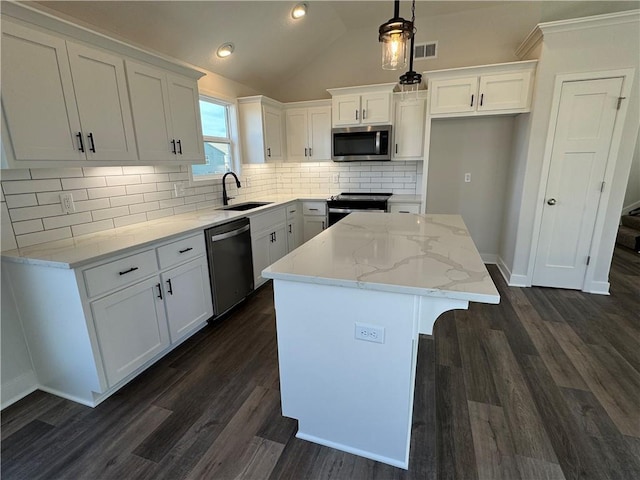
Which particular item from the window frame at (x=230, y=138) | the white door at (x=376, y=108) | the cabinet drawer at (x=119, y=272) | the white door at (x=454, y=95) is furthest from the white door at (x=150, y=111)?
the white door at (x=454, y=95)

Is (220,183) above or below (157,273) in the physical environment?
above

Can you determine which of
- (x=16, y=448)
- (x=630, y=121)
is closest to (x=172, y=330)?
(x=16, y=448)

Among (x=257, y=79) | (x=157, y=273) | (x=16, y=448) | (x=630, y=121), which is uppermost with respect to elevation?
(x=257, y=79)

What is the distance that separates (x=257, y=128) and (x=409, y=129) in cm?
194

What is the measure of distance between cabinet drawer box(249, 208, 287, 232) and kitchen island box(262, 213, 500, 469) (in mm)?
1698

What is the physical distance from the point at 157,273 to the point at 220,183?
1804 mm

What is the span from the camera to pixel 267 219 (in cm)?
359

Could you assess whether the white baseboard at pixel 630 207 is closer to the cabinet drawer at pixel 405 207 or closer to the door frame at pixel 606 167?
the door frame at pixel 606 167

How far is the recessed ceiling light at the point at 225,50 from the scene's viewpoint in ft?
10.7

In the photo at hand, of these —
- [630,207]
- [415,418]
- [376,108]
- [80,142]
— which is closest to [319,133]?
[376,108]

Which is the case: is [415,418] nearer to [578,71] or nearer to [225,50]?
[578,71]

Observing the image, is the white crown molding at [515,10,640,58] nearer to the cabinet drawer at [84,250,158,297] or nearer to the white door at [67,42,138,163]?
the white door at [67,42,138,163]

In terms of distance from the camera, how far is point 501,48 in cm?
374

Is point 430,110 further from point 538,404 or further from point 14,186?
point 14,186
